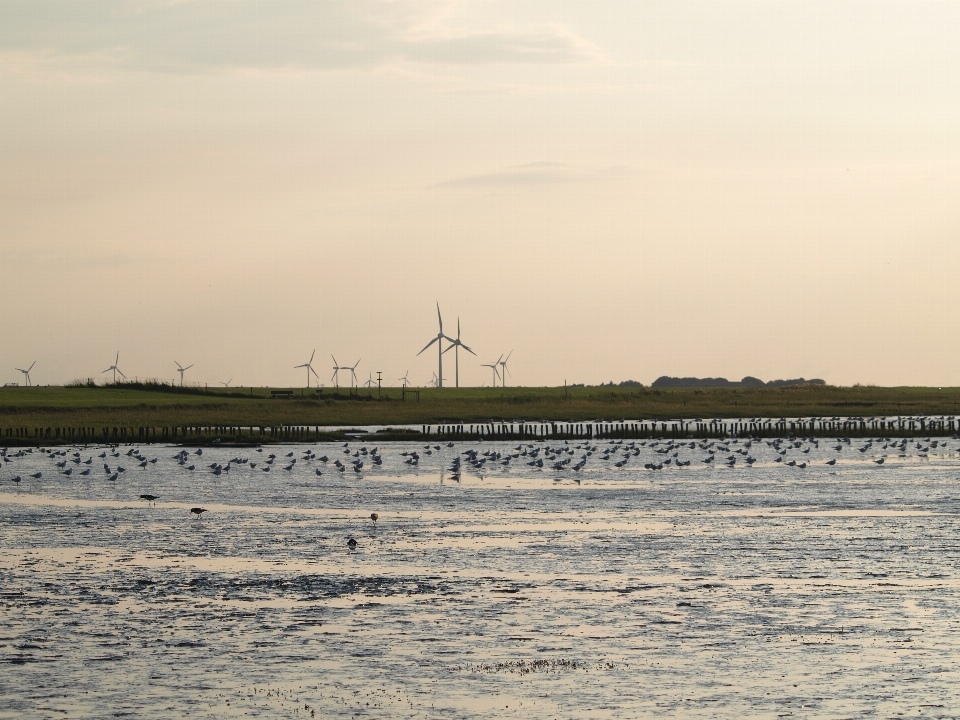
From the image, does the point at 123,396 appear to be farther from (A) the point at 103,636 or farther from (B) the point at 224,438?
(A) the point at 103,636

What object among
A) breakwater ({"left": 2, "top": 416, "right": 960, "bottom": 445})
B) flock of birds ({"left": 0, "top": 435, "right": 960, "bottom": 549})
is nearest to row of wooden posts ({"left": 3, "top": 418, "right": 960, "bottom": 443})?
breakwater ({"left": 2, "top": 416, "right": 960, "bottom": 445})

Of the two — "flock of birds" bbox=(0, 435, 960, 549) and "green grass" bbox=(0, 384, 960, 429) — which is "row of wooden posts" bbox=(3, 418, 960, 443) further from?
"green grass" bbox=(0, 384, 960, 429)

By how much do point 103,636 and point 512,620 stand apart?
18.4 feet

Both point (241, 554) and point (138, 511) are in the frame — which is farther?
point (138, 511)

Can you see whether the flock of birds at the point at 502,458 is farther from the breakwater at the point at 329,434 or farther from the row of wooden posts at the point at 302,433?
the row of wooden posts at the point at 302,433

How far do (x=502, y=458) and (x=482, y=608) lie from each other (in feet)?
135

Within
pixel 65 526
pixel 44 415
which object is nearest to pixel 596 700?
pixel 65 526

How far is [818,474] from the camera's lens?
5084 cm

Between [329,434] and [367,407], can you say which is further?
[367,407]

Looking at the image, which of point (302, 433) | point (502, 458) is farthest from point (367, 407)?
→ point (502, 458)

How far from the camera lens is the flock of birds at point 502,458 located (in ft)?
175

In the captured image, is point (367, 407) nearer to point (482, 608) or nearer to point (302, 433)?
point (302, 433)

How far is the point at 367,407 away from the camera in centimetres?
11550

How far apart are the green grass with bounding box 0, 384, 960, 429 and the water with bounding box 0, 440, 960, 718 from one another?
59.4 m
